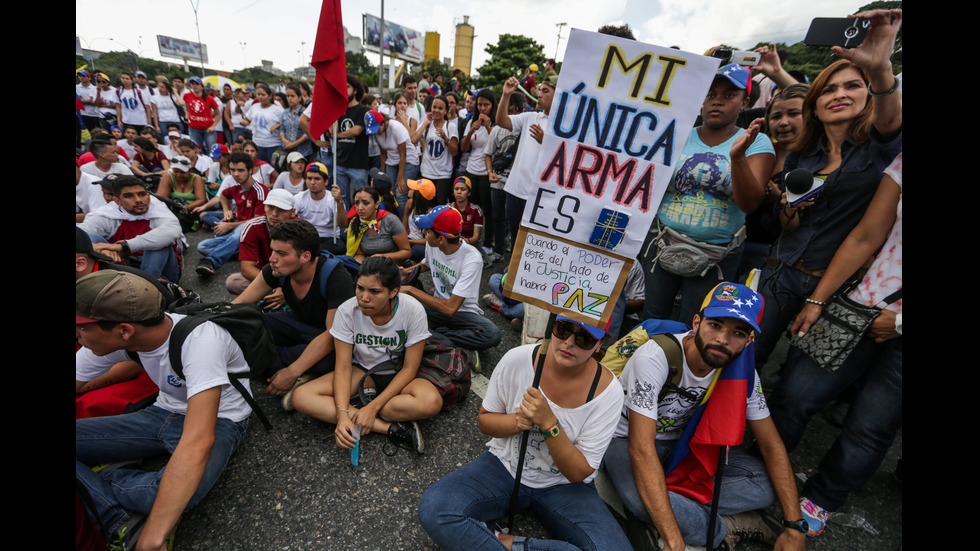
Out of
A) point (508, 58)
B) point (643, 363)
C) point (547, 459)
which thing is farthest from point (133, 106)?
point (508, 58)

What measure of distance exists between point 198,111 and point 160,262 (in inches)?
297

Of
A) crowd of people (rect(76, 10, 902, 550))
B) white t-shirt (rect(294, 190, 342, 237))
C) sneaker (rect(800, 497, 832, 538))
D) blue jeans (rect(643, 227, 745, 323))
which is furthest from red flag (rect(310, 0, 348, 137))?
sneaker (rect(800, 497, 832, 538))

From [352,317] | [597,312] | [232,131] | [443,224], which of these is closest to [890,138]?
[597,312]

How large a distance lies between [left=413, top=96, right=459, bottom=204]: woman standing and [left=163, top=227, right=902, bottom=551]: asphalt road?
4.50m

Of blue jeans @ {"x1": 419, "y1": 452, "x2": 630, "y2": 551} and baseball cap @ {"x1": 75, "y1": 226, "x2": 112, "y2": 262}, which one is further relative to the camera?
baseball cap @ {"x1": 75, "y1": 226, "x2": 112, "y2": 262}

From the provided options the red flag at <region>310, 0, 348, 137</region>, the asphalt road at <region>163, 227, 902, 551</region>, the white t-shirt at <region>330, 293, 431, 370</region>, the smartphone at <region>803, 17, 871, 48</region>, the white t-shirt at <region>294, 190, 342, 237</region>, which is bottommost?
the asphalt road at <region>163, 227, 902, 551</region>

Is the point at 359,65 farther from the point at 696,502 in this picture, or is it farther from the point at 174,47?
the point at 696,502

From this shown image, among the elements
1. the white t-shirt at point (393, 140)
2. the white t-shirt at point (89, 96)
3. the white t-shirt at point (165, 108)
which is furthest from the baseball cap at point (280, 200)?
the white t-shirt at point (89, 96)

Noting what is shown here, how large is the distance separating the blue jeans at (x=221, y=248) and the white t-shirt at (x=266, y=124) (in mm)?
3193

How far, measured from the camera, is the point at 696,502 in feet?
7.44

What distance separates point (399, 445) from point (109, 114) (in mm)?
14486

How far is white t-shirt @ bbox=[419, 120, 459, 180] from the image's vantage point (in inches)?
259

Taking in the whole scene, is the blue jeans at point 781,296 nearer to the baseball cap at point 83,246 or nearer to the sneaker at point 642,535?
the sneaker at point 642,535

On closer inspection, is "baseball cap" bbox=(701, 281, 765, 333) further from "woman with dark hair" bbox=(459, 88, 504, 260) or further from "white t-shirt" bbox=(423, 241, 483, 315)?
"woman with dark hair" bbox=(459, 88, 504, 260)
